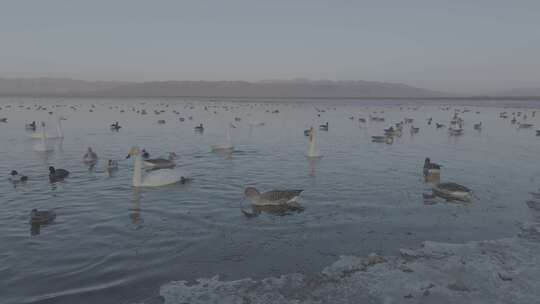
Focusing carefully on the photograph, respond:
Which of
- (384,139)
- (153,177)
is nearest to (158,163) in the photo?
(153,177)

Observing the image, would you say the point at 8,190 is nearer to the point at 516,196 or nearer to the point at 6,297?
the point at 6,297

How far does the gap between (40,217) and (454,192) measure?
13539 millimetres

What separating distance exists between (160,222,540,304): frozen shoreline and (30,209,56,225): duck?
5726 mm

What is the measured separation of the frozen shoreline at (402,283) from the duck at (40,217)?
5.73m

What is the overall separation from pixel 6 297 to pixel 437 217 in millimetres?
11453

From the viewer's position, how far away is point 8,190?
15.5 metres

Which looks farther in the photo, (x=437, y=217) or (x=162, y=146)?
(x=162, y=146)

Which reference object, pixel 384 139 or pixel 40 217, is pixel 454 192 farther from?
pixel 384 139

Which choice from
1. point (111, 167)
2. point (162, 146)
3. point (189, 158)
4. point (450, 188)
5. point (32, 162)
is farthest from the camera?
point (162, 146)

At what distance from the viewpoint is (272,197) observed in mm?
13492

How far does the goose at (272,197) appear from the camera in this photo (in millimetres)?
13438

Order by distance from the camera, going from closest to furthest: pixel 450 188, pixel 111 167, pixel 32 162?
pixel 450 188 < pixel 111 167 < pixel 32 162

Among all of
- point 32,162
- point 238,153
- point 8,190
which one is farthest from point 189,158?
point 8,190

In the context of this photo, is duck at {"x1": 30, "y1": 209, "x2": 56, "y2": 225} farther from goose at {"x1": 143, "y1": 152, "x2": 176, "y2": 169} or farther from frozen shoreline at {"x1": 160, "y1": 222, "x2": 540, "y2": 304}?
goose at {"x1": 143, "y1": 152, "x2": 176, "y2": 169}
